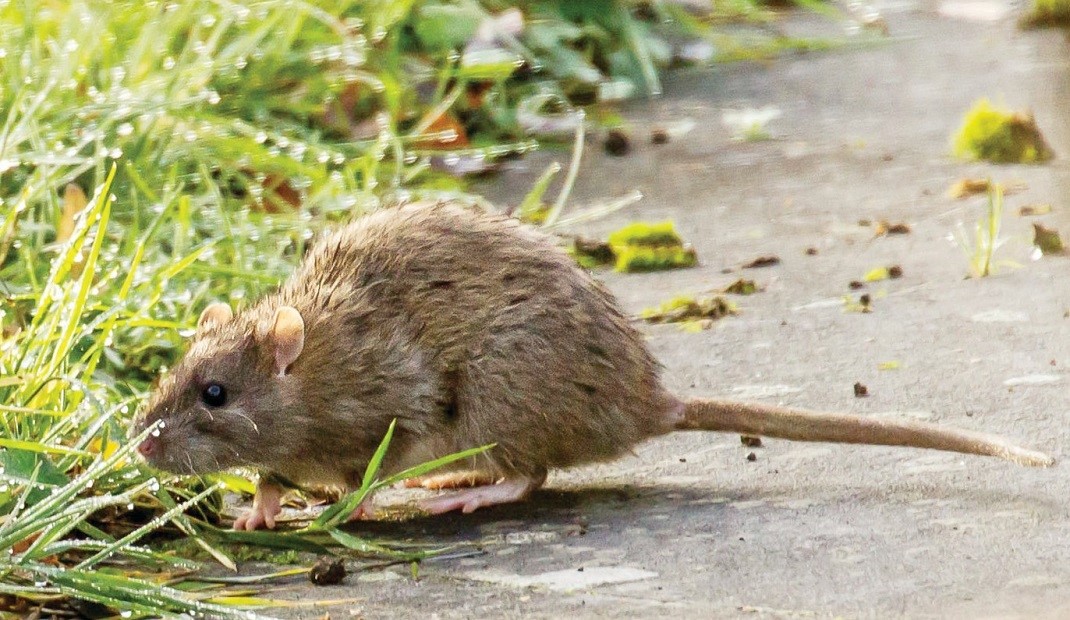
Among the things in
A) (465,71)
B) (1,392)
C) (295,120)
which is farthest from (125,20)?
(1,392)

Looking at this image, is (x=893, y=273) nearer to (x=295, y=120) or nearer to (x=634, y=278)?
(x=634, y=278)

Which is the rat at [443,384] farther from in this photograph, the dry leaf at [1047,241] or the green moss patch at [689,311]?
the dry leaf at [1047,241]

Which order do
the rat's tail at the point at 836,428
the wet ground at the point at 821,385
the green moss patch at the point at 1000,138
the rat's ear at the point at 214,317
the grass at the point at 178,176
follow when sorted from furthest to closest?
1. the green moss patch at the point at 1000,138
2. the rat's ear at the point at 214,317
3. the rat's tail at the point at 836,428
4. the grass at the point at 178,176
5. the wet ground at the point at 821,385

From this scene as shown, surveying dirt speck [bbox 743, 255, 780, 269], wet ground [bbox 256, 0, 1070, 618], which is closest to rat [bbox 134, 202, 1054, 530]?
wet ground [bbox 256, 0, 1070, 618]

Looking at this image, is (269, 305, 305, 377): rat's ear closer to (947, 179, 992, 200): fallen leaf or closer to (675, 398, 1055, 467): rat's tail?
(675, 398, 1055, 467): rat's tail

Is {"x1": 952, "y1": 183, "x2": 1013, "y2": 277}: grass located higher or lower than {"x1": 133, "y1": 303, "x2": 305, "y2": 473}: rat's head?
lower

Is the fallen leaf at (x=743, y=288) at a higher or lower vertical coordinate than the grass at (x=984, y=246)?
lower

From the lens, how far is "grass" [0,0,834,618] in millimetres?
3039

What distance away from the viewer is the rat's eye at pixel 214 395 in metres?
3.45

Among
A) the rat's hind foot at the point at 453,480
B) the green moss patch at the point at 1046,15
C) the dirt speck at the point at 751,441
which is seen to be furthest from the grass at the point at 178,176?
the green moss patch at the point at 1046,15

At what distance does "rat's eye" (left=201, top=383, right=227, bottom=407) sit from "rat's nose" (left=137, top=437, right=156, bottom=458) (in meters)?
0.19

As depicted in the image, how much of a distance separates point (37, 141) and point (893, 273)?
8.25 ft

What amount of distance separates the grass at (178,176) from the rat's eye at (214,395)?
7.4 inches

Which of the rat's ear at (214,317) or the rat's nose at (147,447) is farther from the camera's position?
the rat's ear at (214,317)
